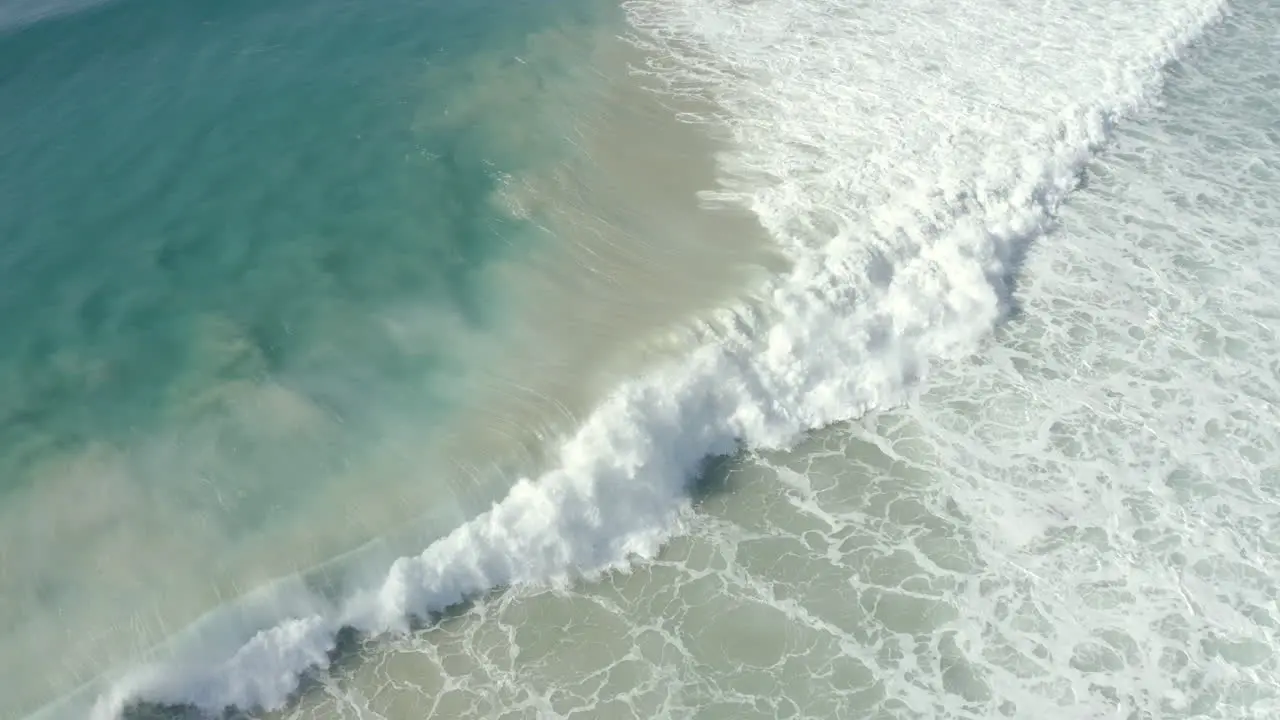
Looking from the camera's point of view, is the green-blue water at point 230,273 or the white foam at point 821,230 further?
the white foam at point 821,230

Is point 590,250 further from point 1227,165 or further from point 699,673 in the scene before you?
point 1227,165

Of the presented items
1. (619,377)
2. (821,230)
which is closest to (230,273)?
(619,377)

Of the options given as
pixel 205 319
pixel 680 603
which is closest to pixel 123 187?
pixel 205 319

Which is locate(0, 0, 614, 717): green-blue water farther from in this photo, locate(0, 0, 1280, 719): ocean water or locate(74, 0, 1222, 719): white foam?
locate(74, 0, 1222, 719): white foam

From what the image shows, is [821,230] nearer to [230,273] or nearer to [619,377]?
[619,377]

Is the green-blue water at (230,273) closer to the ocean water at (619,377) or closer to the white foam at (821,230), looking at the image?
the ocean water at (619,377)

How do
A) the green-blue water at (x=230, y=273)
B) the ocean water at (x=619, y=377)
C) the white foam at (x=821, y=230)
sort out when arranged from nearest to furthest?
the ocean water at (x=619, y=377)
the green-blue water at (x=230, y=273)
the white foam at (x=821, y=230)

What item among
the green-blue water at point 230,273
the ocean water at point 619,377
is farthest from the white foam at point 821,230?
the green-blue water at point 230,273
